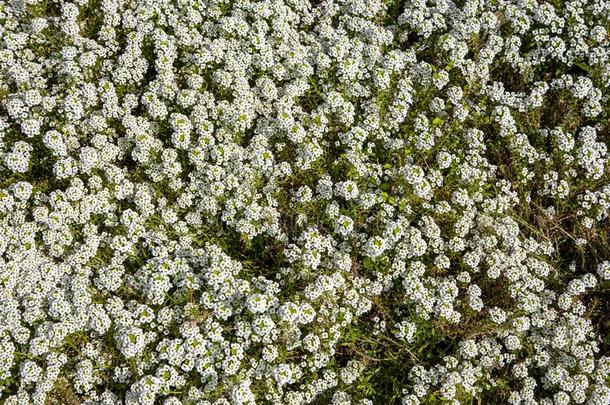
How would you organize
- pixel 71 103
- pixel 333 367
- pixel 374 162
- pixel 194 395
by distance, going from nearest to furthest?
pixel 194 395 < pixel 333 367 < pixel 71 103 < pixel 374 162

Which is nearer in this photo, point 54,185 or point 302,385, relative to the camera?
point 302,385

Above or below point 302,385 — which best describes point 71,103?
above

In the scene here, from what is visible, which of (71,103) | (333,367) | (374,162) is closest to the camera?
(333,367)

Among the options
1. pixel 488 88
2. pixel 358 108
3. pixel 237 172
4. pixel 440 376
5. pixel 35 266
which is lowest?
pixel 35 266

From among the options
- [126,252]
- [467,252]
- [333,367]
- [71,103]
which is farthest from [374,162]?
[71,103]

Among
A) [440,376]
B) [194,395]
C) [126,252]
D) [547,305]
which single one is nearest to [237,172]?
[126,252]

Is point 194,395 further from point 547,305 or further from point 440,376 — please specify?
point 547,305
